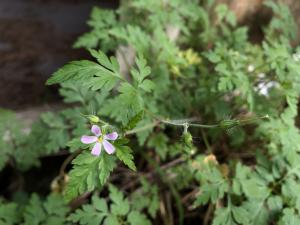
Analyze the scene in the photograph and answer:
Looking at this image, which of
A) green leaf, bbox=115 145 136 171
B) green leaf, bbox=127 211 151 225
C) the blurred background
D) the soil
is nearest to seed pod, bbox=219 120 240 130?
green leaf, bbox=115 145 136 171

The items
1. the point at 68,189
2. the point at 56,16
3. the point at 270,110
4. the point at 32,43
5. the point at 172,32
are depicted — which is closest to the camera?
the point at 68,189

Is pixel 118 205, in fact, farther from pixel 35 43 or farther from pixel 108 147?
pixel 35 43

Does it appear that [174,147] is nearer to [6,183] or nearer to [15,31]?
[6,183]

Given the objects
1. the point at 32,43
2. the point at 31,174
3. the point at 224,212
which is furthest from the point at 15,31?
the point at 224,212

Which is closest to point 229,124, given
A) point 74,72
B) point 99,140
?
point 99,140

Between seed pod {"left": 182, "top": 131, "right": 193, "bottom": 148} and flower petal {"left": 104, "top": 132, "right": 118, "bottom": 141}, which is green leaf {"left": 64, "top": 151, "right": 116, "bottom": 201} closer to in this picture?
flower petal {"left": 104, "top": 132, "right": 118, "bottom": 141}

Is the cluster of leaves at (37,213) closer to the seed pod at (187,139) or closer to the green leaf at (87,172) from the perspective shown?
the green leaf at (87,172)


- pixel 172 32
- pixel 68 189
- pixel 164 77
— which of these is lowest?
pixel 68 189
